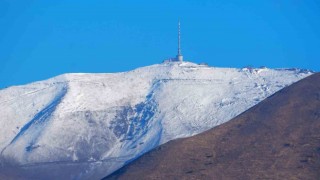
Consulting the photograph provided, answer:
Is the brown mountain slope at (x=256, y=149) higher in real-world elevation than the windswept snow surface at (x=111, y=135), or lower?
lower

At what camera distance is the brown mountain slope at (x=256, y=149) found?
79.2m

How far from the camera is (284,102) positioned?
307 feet

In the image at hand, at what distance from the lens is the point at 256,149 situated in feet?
275

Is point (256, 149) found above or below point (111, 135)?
below

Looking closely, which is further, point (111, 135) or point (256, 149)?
point (111, 135)

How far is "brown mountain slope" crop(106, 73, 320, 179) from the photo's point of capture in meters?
79.2

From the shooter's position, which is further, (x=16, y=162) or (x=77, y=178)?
(x=16, y=162)

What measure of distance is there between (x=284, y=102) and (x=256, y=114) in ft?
10.4

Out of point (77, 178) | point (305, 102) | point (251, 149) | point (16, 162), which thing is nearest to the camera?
point (251, 149)

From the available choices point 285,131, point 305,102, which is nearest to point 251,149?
point 285,131

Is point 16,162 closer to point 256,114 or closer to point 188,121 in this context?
point 188,121

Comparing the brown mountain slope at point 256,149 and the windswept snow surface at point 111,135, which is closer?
the brown mountain slope at point 256,149

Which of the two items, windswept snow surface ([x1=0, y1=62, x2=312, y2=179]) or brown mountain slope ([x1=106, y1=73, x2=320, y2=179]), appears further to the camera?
windswept snow surface ([x1=0, y1=62, x2=312, y2=179])

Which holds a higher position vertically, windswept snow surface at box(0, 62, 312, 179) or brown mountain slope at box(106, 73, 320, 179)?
windswept snow surface at box(0, 62, 312, 179)
